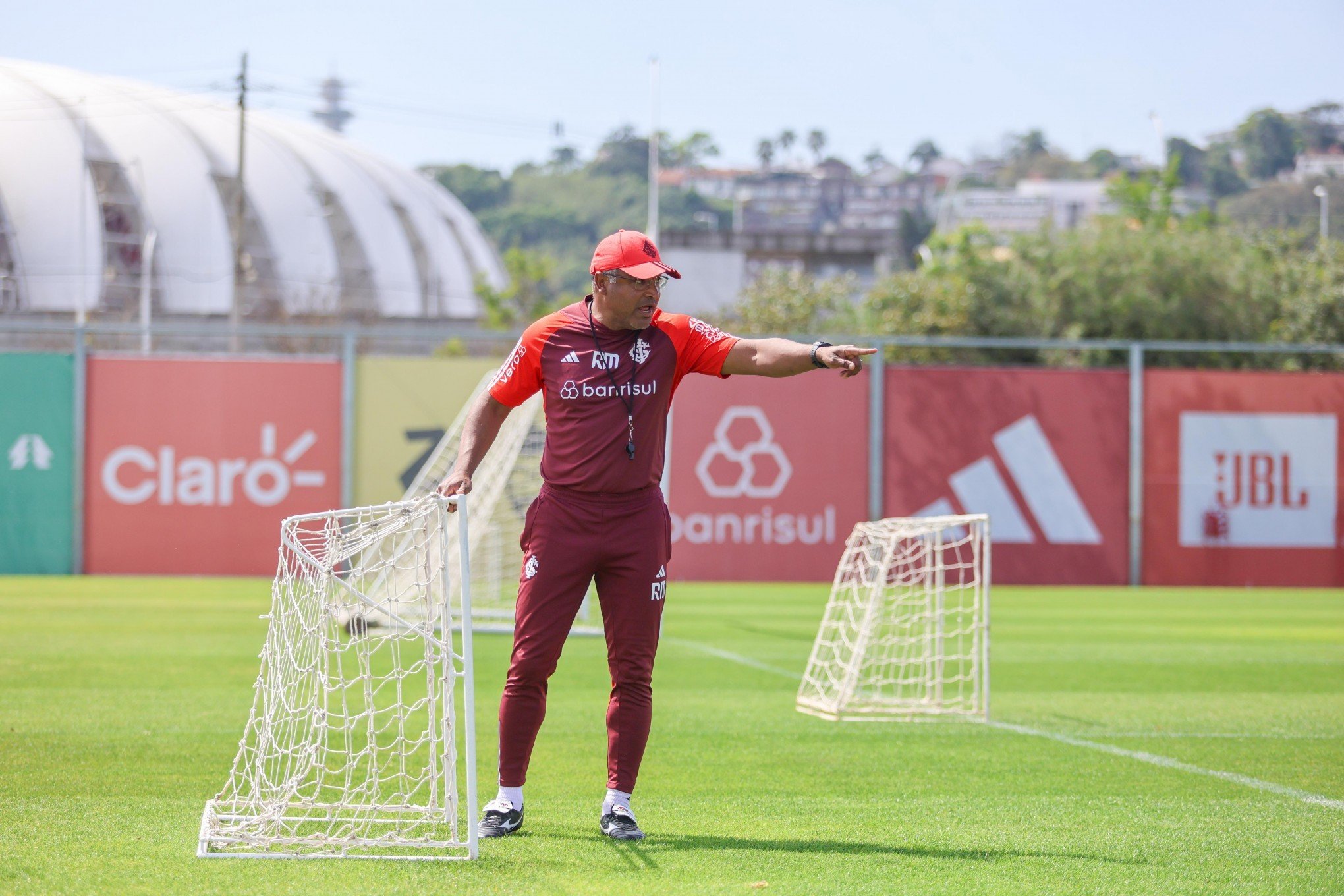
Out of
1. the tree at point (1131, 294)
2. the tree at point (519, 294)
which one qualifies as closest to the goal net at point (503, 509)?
the tree at point (1131, 294)

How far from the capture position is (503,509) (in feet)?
45.4

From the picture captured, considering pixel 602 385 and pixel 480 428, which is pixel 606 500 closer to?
pixel 602 385

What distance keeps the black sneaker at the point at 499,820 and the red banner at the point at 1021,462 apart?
1507 centimetres

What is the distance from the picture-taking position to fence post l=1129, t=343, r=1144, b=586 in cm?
2031

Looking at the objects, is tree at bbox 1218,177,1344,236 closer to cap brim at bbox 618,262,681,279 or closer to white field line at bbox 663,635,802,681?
white field line at bbox 663,635,802,681

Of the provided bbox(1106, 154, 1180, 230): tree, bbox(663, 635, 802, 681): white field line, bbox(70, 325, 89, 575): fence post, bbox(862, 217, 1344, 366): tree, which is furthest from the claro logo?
bbox(1106, 154, 1180, 230): tree

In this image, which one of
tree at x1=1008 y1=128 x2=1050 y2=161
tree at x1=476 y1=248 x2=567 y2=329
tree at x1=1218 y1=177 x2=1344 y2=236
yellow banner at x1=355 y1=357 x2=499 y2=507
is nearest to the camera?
yellow banner at x1=355 y1=357 x2=499 y2=507

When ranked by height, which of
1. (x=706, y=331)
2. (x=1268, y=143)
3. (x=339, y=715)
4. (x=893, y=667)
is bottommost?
(x=893, y=667)

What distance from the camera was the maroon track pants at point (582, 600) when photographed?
538cm

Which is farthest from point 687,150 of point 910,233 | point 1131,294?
point 1131,294

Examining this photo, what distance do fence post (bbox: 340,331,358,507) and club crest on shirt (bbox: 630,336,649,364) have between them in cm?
1441

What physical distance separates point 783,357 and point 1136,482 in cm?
1617

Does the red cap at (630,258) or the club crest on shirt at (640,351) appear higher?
the red cap at (630,258)

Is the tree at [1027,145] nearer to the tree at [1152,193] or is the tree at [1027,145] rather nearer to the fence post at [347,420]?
the tree at [1152,193]
